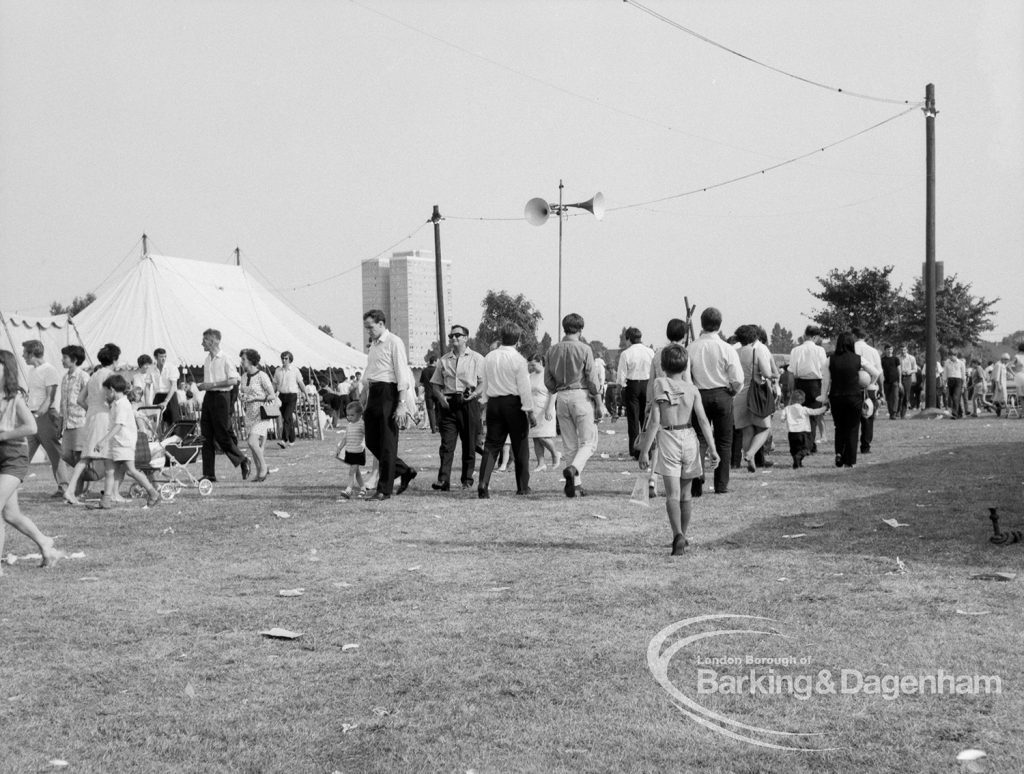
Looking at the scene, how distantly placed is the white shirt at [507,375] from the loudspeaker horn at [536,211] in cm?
1374

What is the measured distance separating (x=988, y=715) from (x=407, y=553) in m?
4.84

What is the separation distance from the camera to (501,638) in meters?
5.45

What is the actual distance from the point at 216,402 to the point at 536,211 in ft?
42.1

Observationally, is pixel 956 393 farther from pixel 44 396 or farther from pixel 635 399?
pixel 44 396

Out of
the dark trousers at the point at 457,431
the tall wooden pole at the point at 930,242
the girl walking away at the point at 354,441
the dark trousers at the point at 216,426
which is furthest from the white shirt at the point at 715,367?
the tall wooden pole at the point at 930,242

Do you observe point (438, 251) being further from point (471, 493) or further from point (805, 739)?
point (805, 739)

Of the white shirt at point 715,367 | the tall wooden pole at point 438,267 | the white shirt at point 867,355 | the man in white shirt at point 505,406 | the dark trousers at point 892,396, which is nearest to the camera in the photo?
the white shirt at point 715,367

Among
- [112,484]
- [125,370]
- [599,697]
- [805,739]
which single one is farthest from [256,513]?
[125,370]

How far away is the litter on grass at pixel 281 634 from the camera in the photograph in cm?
559

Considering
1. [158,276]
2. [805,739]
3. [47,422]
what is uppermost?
[158,276]

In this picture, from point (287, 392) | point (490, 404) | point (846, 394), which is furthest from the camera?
point (287, 392)

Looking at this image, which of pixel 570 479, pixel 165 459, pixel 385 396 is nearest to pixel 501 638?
pixel 570 479

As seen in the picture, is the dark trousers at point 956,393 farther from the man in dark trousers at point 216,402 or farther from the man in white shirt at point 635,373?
the man in dark trousers at point 216,402

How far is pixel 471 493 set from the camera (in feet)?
39.8
